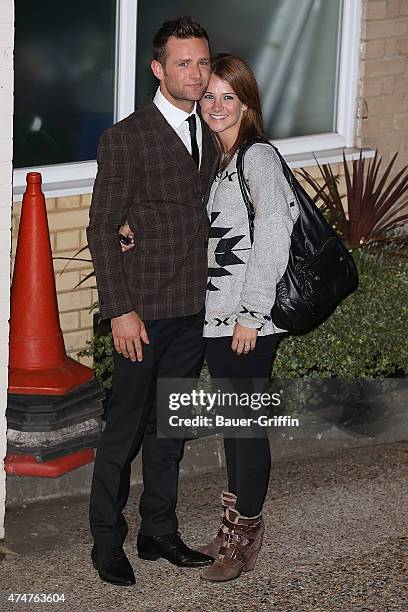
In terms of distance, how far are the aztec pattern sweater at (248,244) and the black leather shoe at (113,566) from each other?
0.96 m

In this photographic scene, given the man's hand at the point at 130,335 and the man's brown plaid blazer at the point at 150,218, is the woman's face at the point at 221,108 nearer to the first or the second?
the man's brown plaid blazer at the point at 150,218

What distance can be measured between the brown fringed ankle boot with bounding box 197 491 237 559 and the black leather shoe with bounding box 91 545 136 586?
36 centimetres

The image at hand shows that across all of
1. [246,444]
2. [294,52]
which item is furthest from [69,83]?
[246,444]

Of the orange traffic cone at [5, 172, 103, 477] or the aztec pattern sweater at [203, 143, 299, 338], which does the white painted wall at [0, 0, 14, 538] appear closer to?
the orange traffic cone at [5, 172, 103, 477]

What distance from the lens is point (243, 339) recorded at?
16.4 ft

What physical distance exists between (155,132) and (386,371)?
2514mm

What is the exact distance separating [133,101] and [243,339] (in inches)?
97.2

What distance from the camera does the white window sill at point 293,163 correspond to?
6.75m

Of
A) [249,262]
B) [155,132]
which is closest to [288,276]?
[249,262]

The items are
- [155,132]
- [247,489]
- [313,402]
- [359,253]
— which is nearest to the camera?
[155,132]

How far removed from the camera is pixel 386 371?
6938 mm

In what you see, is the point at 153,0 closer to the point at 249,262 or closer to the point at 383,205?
the point at 383,205

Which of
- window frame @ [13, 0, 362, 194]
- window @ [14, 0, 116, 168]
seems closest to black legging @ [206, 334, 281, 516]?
window frame @ [13, 0, 362, 194]

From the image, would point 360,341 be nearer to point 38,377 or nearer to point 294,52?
point 38,377
